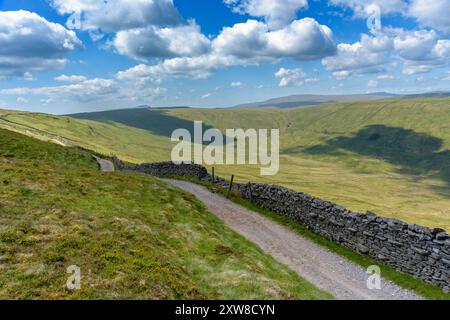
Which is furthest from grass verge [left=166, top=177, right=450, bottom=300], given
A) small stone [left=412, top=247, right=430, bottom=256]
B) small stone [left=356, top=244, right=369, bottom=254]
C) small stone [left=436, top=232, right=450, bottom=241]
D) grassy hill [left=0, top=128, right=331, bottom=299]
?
grassy hill [left=0, top=128, right=331, bottom=299]

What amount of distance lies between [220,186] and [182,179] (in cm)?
1125

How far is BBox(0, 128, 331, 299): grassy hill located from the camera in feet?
44.2

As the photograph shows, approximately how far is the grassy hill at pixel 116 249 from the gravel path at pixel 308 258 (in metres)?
1.64

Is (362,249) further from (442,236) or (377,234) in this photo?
(442,236)

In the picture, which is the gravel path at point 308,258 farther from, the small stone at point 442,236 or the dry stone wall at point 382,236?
the small stone at point 442,236

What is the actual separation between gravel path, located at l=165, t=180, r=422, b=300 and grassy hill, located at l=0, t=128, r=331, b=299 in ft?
5.39

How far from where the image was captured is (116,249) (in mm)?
16703

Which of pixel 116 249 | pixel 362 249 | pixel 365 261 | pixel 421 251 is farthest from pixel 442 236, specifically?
pixel 116 249

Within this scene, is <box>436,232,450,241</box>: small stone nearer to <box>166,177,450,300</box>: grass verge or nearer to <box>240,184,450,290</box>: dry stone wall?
<box>240,184,450,290</box>: dry stone wall

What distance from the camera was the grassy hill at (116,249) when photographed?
44.2 feet

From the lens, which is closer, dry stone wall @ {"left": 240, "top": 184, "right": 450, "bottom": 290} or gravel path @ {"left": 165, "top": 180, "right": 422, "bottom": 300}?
gravel path @ {"left": 165, "top": 180, "right": 422, "bottom": 300}

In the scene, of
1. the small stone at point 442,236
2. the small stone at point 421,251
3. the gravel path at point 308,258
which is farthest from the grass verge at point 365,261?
the small stone at point 442,236
